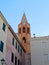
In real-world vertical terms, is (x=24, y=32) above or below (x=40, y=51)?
above

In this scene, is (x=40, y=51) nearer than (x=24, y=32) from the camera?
Yes

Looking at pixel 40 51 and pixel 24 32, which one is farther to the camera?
pixel 24 32

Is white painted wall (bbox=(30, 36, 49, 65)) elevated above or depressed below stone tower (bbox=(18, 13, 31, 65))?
below

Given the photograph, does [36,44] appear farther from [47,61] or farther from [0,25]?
[0,25]

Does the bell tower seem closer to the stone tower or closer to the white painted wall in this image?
the stone tower

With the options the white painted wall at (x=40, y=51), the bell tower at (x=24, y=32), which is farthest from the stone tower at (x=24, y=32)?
the white painted wall at (x=40, y=51)

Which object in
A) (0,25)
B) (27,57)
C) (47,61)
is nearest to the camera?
(0,25)

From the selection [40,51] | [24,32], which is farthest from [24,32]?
[40,51]

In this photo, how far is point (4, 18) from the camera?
28.2 m

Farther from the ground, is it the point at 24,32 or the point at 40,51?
the point at 24,32

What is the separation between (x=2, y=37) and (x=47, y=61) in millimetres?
14523

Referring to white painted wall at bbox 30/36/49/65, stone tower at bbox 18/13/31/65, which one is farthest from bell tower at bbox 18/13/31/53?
white painted wall at bbox 30/36/49/65

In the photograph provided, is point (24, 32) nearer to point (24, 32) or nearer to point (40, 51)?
point (24, 32)

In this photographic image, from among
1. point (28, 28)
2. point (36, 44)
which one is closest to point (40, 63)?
point (36, 44)
